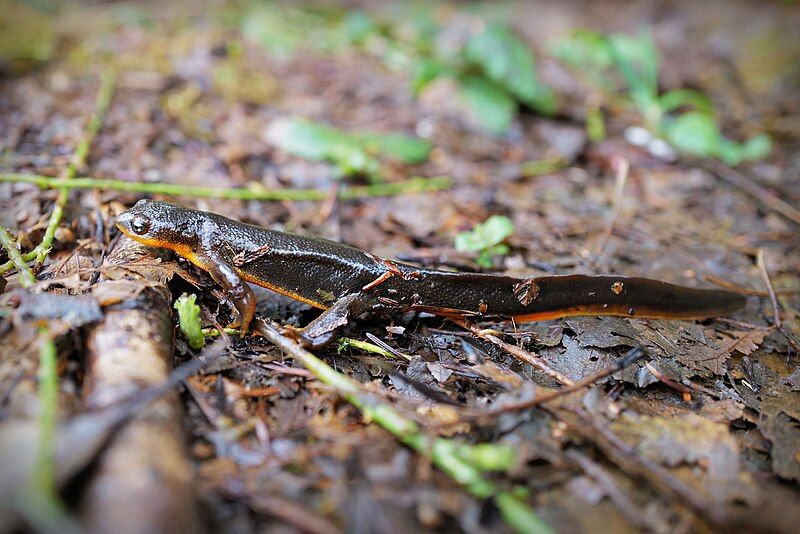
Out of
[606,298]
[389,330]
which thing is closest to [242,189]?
[389,330]

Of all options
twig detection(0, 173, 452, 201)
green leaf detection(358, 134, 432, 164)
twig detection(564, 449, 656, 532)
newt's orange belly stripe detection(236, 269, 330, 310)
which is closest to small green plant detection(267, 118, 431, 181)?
green leaf detection(358, 134, 432, 164)

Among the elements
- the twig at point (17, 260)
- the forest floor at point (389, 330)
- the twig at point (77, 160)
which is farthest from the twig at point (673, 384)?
the twig at point (77, 160)

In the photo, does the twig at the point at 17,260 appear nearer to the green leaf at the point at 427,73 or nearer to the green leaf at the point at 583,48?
the green leaf at the point at 427,73

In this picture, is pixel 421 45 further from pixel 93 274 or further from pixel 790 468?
pixel 790 468

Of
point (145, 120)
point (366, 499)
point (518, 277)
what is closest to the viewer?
point (366, 499)

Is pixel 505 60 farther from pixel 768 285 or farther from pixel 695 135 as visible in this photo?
pixel 768 285

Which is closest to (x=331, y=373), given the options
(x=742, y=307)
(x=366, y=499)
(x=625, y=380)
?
(x=366, y=499)
